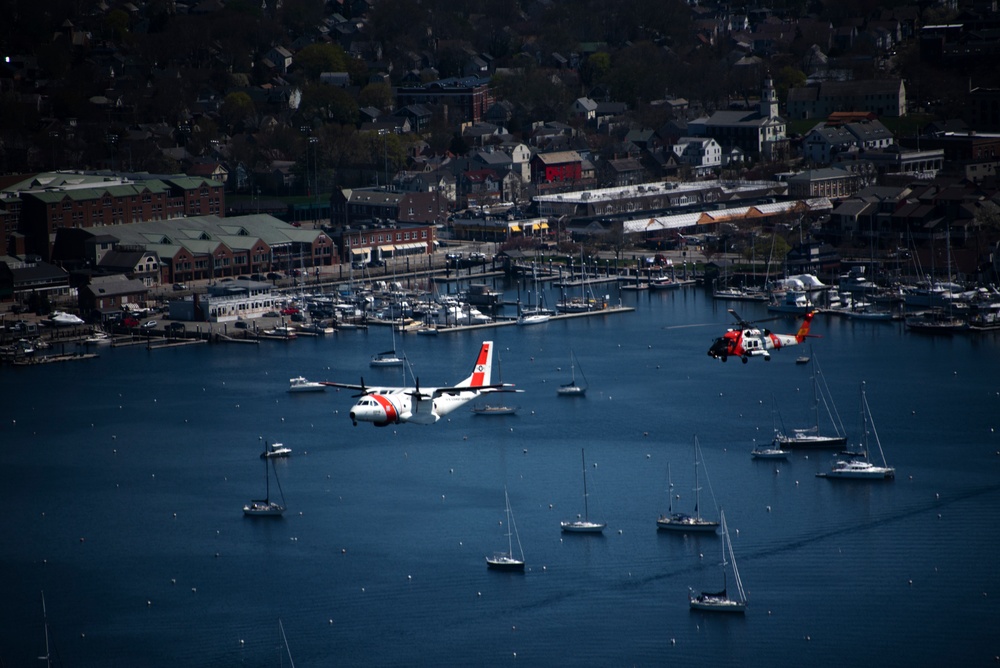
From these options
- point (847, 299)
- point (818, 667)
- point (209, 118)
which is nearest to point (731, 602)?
point (818, 667)

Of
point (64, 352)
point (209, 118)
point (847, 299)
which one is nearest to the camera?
point (64, 352)

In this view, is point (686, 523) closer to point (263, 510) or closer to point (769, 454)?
point (769, 454)

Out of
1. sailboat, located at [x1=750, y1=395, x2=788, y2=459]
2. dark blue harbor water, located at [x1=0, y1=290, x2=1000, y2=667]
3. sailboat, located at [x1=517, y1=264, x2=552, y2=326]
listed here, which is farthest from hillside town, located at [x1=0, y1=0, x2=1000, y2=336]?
sailboat, located at [x1=750, y1=395, x2=788, y2=459]

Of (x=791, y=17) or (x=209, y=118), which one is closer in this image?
(x=209, y=118)

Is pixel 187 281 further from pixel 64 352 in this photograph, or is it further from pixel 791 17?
pixel 791 17

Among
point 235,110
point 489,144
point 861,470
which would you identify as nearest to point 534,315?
point 861,470

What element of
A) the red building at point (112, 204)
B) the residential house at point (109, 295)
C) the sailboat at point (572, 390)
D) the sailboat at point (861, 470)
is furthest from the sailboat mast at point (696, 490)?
the red building at point (112, 204)
